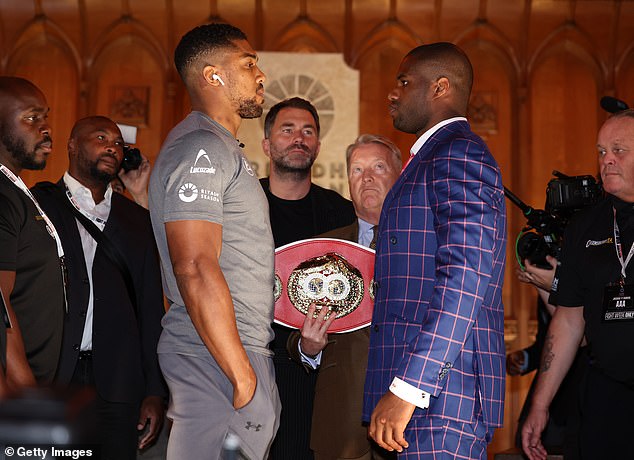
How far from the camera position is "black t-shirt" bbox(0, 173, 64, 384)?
2.99 metres

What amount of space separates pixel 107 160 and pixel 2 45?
2918 millimetres

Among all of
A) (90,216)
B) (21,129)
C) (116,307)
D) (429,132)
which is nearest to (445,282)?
(429,132)

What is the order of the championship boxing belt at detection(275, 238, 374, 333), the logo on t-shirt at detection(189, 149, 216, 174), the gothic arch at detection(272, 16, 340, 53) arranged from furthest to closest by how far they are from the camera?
the gothic arch at detection(272, 16, 340, 53)
the championship boxing belt at detection(275, 238, 374, 333)
the logo on t-shirt at detection(189, 149, 216, 174)

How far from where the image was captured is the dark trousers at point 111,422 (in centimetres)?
371

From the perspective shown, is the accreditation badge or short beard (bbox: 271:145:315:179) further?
short beard (bbox: 271:145:315:179)

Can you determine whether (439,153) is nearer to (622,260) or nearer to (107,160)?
(622,260)

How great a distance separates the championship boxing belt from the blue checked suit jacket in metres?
0.57

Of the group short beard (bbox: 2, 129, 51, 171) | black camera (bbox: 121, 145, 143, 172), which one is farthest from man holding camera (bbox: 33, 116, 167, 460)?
short beard (bbox: 2, 129, 51, 171)

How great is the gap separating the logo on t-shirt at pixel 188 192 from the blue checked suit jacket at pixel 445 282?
0.60 meters

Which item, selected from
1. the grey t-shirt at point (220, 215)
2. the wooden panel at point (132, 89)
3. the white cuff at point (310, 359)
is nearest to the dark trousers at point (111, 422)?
the white cuff at point (310, 359)

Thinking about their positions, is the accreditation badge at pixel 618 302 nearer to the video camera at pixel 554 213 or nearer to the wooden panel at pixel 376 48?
the video camera at pixel 554 213

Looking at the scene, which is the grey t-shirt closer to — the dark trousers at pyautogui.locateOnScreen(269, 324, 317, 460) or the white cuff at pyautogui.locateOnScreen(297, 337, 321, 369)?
the white cuff at pyautogui.locateOnScreen(297, 337, 321, 369)

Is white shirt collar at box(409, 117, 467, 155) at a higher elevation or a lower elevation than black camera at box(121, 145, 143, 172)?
lower

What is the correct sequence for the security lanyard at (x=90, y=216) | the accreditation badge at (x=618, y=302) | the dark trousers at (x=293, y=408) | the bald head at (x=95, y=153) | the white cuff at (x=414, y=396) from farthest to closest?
the bald head at (x=95, y=153) < the security lanyard at (x=90, y=216) < the dark trousers at (x=293, y=408) < the accreditation badge at (x=618, y=302) < the white cuff at (x=414, y=396)
